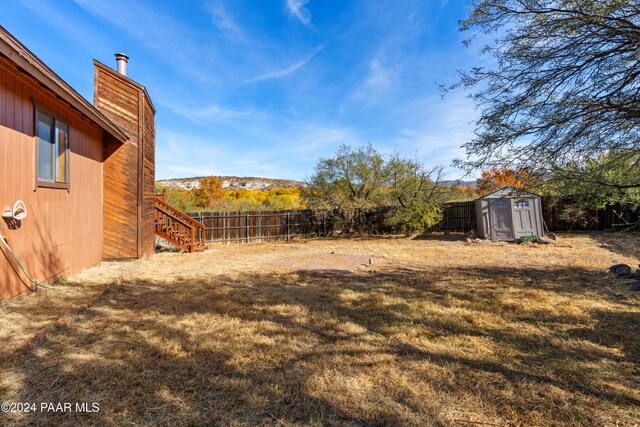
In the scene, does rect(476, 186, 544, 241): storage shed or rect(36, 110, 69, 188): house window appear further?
rect(476, 186, 544, 241): storage shed

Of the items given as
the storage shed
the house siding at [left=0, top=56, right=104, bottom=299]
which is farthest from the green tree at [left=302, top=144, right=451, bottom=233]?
the house siding at [left=0, top=56, right=104, bottom=299]

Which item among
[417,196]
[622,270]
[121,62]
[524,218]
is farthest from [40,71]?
[524,218]

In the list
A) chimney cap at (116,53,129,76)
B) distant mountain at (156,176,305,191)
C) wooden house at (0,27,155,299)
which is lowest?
wooden house at (0,27,155,299)

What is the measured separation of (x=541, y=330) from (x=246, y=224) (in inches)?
492

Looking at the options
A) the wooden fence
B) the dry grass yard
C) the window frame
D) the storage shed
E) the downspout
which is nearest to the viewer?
the dry grass yard

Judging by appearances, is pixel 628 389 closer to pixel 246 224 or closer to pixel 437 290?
pixel 437 290

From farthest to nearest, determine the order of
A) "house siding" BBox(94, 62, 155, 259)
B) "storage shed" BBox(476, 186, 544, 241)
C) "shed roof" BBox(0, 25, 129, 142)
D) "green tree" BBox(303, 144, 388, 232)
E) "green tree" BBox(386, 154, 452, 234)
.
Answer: "green tree" BBox(303, 144, 388, 232)
"green tree" BBox(386, 154, 452, 234)
"storage shed" BBox(476, 186, 544, 241)
"house siding" BBox(94, 62, 155, 259)
"shed roof" BBox(0, 25, 129, 142)

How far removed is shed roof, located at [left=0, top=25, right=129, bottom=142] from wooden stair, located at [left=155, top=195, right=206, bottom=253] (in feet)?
13.2

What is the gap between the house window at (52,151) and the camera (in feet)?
14.2

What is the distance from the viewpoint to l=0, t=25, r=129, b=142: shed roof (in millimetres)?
2988

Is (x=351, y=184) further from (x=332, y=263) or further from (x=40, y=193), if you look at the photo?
(x=40, y=193)

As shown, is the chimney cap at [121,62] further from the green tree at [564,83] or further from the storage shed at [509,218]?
the storage shed at [509,218]

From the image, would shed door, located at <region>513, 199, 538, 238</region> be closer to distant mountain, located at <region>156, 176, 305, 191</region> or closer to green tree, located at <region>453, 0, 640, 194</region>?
green tree, located at <region>453, 0, 640, 194</region>

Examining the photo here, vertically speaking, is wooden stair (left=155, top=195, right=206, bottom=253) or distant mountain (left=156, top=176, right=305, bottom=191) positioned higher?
distant mountain (left=156, top=176, right=305, bottom=191)
